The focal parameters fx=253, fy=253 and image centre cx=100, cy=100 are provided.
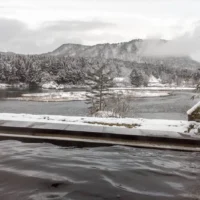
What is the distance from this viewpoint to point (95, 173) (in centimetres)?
506

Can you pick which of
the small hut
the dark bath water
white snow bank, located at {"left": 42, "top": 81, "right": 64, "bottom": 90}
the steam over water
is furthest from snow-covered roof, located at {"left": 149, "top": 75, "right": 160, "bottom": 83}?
the steam over water

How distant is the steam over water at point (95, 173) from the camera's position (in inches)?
162

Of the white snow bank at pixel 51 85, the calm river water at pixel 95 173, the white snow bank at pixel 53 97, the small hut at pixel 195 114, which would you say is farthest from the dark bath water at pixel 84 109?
the white snow bank at pixel 51 85

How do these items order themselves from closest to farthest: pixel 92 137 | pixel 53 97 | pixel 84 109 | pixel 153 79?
pixel 92 137 < pixel 84 109 < pixel 53 97 < pixel 153 79

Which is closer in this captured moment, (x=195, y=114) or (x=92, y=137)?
(x=92, y=137)

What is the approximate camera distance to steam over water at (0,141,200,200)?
411 centimetres

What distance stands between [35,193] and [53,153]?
2.07 m

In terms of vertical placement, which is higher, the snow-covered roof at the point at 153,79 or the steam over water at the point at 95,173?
the snow-covered roof at the point at 153,79

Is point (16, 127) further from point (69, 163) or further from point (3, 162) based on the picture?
point (69, 163)

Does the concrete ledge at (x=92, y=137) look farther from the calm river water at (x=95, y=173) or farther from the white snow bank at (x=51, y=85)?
the white snow bank at (x=51, y=85)

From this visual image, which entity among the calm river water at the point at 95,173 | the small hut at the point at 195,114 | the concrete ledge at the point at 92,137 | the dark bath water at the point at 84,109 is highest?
the small hut at the point at 195,114

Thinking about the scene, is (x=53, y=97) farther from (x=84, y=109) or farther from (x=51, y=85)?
(x=51, y=85)

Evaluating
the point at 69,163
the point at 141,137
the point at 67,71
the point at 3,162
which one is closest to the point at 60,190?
the point at 69,163

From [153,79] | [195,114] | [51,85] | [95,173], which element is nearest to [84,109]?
[195,114]
